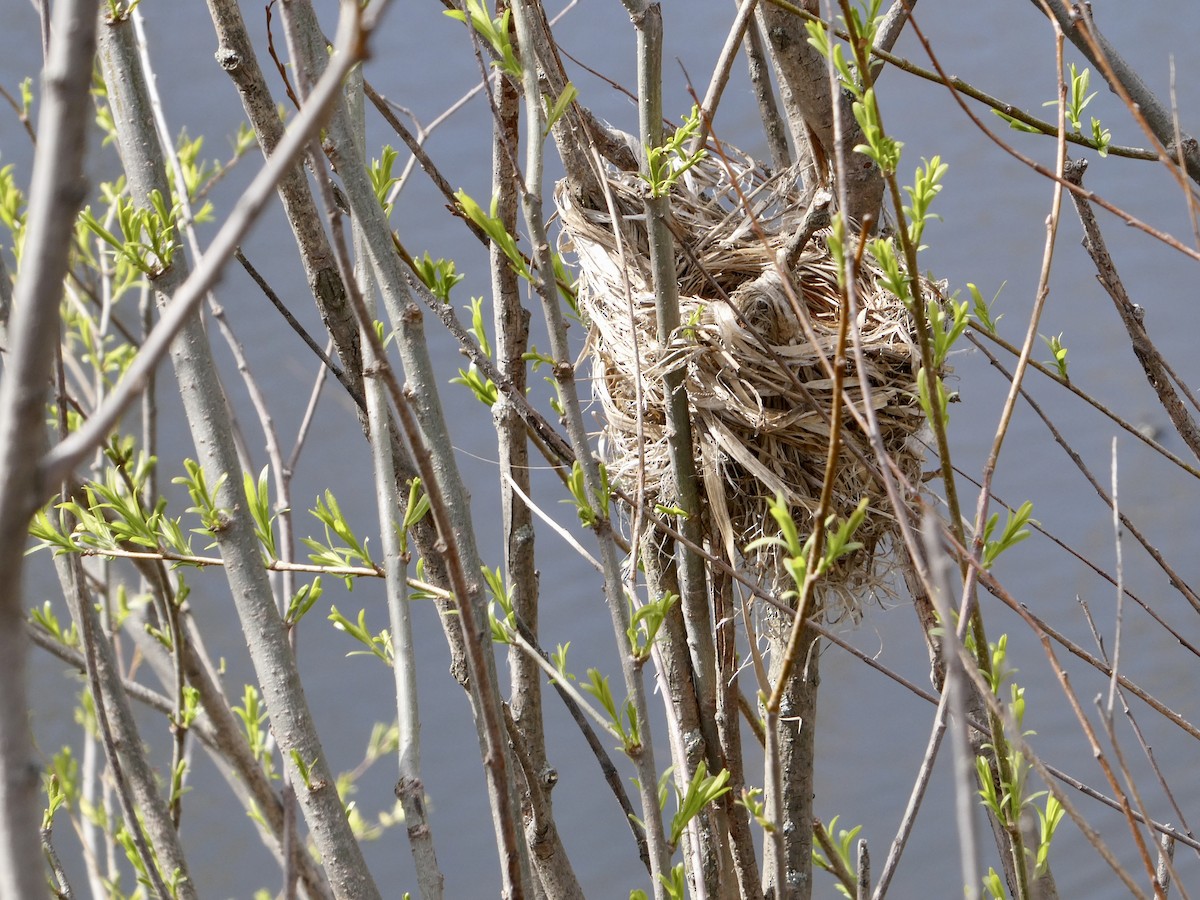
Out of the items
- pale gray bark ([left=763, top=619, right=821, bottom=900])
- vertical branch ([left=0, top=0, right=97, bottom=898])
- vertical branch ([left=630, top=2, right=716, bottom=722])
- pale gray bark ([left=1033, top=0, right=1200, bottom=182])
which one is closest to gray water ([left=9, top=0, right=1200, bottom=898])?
pale gray bark ([left=763, top=619, right=821, bottom=900])

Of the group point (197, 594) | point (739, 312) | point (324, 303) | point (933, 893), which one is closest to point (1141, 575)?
point (933, 893)

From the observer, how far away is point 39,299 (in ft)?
0.65

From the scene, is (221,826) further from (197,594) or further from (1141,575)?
(1141,575)

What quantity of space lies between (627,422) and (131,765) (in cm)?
43

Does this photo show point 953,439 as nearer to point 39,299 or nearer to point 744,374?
point 744,374

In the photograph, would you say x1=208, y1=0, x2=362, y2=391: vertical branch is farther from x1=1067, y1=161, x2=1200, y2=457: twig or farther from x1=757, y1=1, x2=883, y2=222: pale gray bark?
x1=1067, y1=161, x2=1200, y2=457: twig

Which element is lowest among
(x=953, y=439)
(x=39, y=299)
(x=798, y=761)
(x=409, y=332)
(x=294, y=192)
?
(x=798, y=761)

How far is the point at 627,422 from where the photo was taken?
32.8 inches

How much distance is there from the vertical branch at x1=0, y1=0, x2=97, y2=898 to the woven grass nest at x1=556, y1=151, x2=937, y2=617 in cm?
54

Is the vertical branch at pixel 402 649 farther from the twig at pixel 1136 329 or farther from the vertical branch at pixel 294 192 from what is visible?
the twig at pixel 1136 329

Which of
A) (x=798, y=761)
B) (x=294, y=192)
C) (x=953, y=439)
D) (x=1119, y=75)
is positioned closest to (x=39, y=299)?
(x=294, y=192)

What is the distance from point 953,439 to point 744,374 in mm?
1471

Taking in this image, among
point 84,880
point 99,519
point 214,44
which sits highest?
point 214,44

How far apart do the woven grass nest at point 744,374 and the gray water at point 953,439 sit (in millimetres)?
1139
